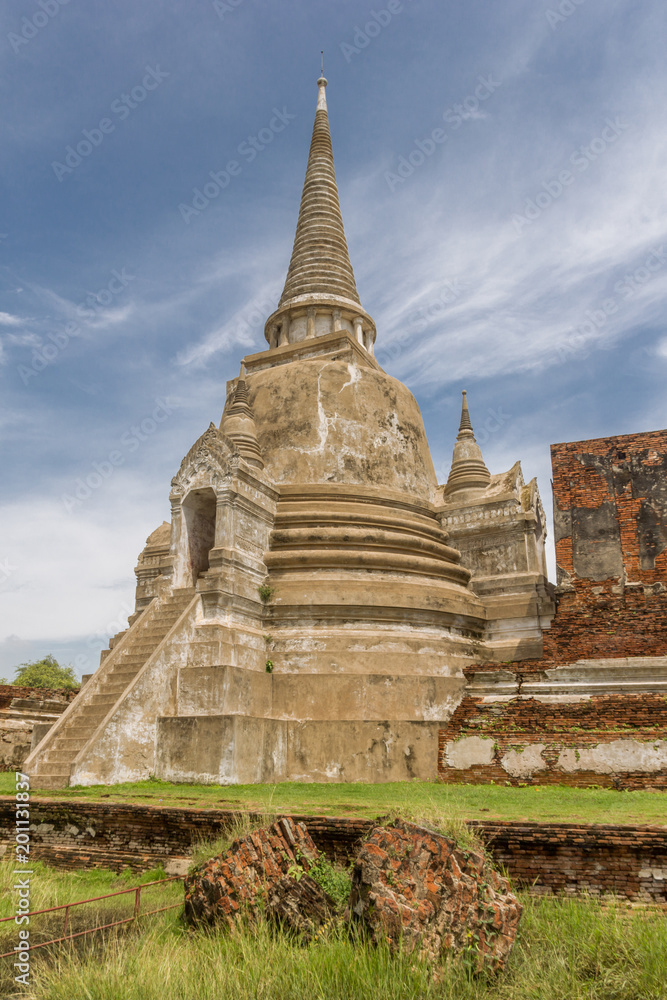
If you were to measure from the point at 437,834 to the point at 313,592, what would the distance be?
820cm

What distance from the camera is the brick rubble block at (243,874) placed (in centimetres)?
570

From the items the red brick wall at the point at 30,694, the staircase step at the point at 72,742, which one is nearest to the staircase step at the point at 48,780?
the staircase step at the point at 72,742

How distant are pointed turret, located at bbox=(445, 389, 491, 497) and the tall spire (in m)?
5.46

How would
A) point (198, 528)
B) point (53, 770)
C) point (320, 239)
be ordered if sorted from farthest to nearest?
point (320, 239) < point (198, 528) < point (53, 770)

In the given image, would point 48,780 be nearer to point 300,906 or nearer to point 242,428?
A: point 300,906

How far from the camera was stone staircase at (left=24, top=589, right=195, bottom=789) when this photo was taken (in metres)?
10.3

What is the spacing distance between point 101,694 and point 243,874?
6.52 m

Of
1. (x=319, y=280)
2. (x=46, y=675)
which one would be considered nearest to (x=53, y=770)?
(x=319, y=280)

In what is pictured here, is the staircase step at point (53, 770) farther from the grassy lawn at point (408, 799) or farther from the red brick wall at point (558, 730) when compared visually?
the red brick wall at point (558, 730)

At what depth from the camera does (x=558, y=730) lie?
419 inches

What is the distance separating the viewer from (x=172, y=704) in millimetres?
11609

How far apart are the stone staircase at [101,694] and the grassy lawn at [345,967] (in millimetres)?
5173

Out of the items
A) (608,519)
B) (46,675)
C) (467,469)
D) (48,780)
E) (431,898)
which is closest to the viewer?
(431,898)

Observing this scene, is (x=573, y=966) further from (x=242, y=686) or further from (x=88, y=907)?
(x=242, y=686)
